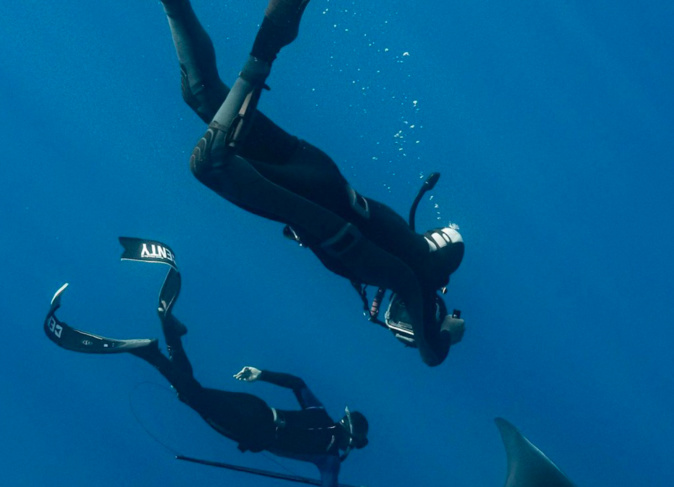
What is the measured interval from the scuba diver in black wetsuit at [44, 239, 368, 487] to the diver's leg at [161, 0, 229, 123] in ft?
3.77

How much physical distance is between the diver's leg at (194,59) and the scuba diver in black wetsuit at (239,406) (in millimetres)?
1149

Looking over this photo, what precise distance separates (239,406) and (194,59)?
2.69m

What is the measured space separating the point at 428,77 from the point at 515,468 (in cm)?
510

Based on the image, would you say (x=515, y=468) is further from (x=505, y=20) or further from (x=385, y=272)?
(x=505, y=20)

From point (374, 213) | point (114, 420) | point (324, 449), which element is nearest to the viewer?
point (374, 213)

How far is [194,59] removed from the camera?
260cm

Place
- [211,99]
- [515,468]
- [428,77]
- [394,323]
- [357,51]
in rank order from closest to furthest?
[211,99] → [394,323] → [515,468] → [357,51] → [428,77]

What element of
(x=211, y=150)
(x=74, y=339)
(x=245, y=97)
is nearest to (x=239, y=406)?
(x=74, y=339)

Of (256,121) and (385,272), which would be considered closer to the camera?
(256,121)

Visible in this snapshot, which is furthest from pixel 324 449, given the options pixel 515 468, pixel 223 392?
pixel 515 468

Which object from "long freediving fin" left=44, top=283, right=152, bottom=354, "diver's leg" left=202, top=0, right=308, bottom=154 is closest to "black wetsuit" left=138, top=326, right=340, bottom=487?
"long freediving fin" left=44, top=283, right=152, bottom=354

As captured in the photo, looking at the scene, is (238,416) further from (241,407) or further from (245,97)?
(245,97)

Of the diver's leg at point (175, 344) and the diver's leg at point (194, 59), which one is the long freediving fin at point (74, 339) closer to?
the diver's leg at point (175, 344)

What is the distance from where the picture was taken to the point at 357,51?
268 inches
